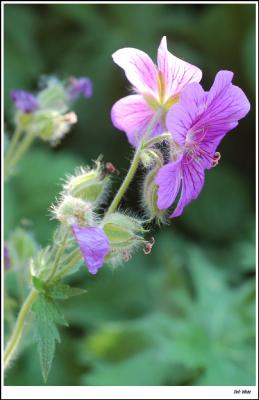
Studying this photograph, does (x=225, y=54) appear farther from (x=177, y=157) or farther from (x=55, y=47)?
(x=177, y=157)

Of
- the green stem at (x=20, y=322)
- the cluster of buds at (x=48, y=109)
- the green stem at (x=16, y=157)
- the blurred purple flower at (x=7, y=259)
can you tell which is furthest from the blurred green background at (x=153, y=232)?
the green stem at (x=20, y=322)

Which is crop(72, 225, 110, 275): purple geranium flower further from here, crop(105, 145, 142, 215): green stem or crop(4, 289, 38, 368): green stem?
crop(4, 289, 38, 368): green stem

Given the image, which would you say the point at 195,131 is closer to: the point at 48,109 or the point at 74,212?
the point at 74,212

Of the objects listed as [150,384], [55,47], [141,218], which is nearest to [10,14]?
[55,47]

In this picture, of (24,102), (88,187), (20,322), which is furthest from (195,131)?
(24,102)

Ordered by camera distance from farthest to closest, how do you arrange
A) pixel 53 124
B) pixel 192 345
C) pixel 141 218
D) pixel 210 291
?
pixel 210 291 → pixel 192 345 → pixel 53 124 → pixel 141 218

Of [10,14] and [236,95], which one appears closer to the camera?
[236,95]

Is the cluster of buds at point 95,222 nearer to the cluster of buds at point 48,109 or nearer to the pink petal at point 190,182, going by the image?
the pink petal at point 190,182
